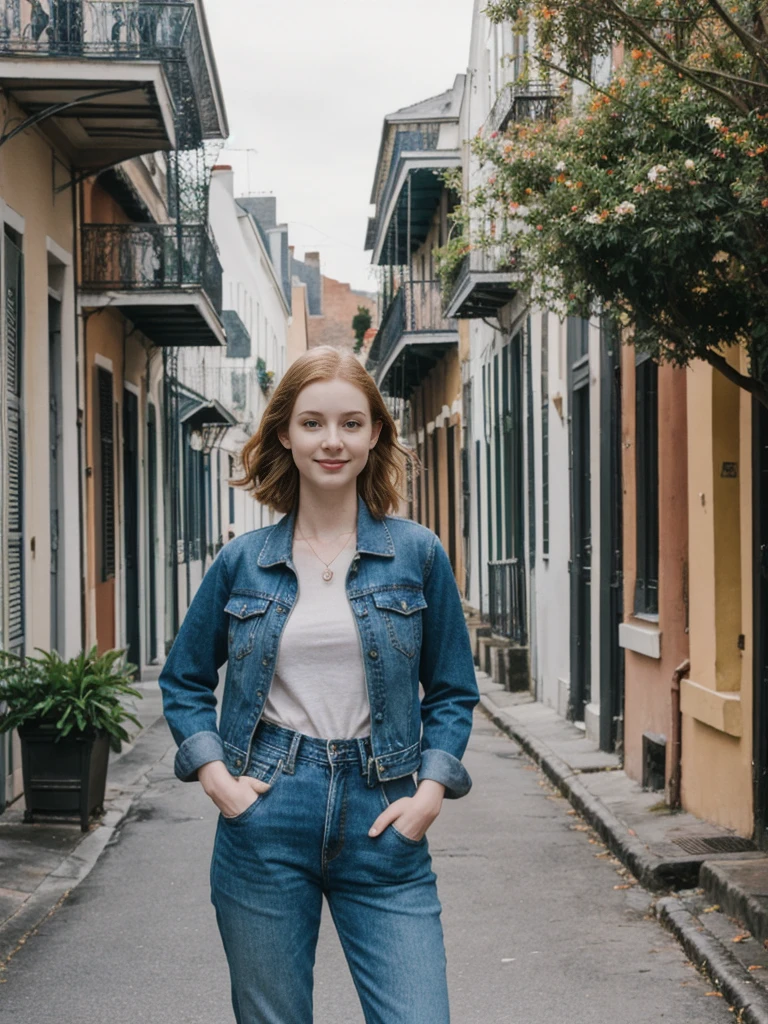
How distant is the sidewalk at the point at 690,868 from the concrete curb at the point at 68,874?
2811mm

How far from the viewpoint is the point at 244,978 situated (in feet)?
9.95

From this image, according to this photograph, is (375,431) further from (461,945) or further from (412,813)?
(461,945)

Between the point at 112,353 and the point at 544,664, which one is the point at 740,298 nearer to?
the point at 544,664

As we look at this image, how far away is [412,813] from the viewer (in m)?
3.01

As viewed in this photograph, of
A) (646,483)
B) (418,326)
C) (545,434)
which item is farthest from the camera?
(418,326)

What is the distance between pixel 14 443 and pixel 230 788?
763cm

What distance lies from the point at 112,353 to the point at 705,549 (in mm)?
9359

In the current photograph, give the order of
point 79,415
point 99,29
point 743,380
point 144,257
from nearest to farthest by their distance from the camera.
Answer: point 743,380 < point 99,29 < point 79,415 < point 144,257

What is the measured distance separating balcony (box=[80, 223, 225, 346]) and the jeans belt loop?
11.8 meters

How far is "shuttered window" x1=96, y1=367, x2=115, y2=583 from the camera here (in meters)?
15.8

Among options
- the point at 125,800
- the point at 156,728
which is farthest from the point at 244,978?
the point at 156,728

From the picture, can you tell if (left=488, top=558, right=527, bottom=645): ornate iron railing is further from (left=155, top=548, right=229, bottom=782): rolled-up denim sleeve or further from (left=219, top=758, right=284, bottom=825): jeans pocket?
(left=219, top=758, right=284, bottom=825): jeans pocket

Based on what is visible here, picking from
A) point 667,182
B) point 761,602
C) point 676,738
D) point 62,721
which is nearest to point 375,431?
point 667,182

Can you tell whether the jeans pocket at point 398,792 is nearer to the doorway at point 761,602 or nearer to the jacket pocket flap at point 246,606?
the jacket pocket flap at point 246,606
